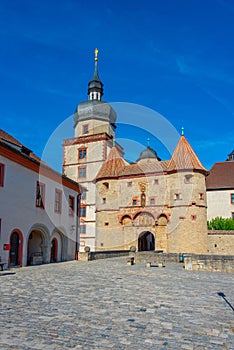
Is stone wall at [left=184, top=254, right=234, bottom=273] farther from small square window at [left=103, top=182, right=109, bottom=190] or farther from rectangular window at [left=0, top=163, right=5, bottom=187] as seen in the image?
small square window at [left=103, top=182, right=109, bottom=190]

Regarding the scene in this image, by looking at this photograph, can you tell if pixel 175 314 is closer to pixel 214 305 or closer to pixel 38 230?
pixel 214 305

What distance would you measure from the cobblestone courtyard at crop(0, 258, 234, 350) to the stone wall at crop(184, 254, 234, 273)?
23.3ft

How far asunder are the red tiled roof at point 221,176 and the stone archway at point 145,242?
11080 mm

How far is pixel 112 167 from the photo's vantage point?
4409cm

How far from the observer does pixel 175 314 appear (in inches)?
314

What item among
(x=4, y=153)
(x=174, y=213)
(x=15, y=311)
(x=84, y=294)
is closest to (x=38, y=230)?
(x=4, y=153)

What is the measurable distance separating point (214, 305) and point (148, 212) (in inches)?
1228

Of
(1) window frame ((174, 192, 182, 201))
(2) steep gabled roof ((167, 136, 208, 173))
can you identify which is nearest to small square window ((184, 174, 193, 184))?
(2) steep gabled roof ((167, 136, 208, 173))

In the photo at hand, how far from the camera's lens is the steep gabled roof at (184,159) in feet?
127

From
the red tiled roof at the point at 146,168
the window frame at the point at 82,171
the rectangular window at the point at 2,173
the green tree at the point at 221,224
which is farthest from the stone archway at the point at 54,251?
the window frame at the point at 82,171

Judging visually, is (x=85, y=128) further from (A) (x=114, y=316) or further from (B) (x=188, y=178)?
(A) (x=114, y=316)

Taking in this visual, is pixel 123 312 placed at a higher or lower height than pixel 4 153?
lower

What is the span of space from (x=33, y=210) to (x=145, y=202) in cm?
2139

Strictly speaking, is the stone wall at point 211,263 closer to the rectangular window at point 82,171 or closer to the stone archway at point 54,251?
the stone archway at point 54,251
